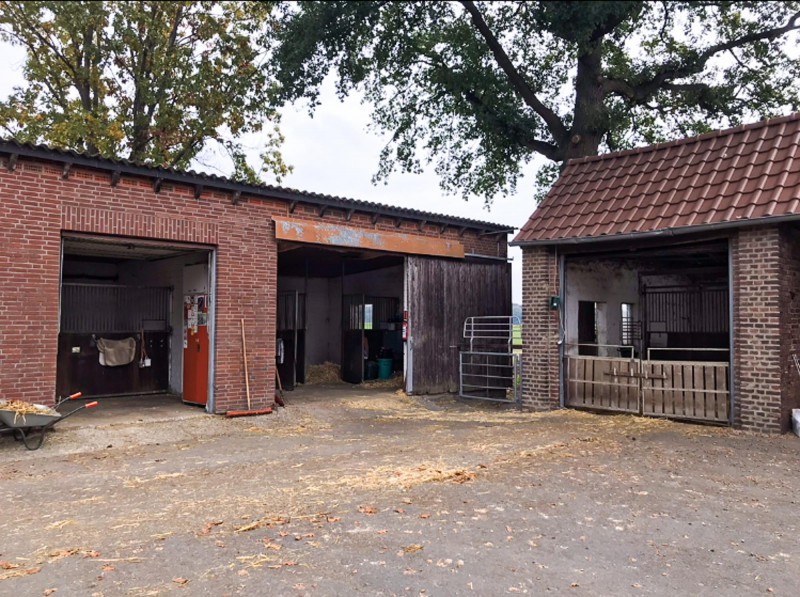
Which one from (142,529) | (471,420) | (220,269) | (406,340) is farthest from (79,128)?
(142,529)

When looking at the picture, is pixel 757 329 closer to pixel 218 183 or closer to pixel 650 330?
pixel 650 330

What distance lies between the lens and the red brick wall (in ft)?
29.5

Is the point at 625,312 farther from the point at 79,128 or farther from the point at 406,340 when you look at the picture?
the point at 79,128

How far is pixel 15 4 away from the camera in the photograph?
8.70 ft

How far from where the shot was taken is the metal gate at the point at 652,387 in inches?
380

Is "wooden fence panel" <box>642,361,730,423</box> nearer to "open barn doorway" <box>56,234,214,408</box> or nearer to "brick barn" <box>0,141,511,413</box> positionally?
"brick barn" <box>0,141,511,413</box>

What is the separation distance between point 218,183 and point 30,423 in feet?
16.1

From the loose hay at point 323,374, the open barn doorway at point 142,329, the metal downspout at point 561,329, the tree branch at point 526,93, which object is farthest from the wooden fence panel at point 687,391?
the tree branch at point 526,93

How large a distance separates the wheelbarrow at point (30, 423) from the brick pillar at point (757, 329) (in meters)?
9.58

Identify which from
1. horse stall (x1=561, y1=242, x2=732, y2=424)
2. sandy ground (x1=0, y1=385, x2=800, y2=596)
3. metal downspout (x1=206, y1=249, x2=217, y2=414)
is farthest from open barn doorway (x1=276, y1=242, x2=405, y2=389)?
sandy ground (x1=0, y1=385, x2=800, y2=596)

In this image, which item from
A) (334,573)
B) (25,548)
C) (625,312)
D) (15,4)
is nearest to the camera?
(15,4)

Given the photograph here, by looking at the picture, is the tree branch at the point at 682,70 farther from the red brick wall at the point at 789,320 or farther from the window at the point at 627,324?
the red brick wall at the point at 789,320

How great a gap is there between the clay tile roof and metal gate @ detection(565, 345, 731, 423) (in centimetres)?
222

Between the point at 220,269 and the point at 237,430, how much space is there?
9.57 ft
